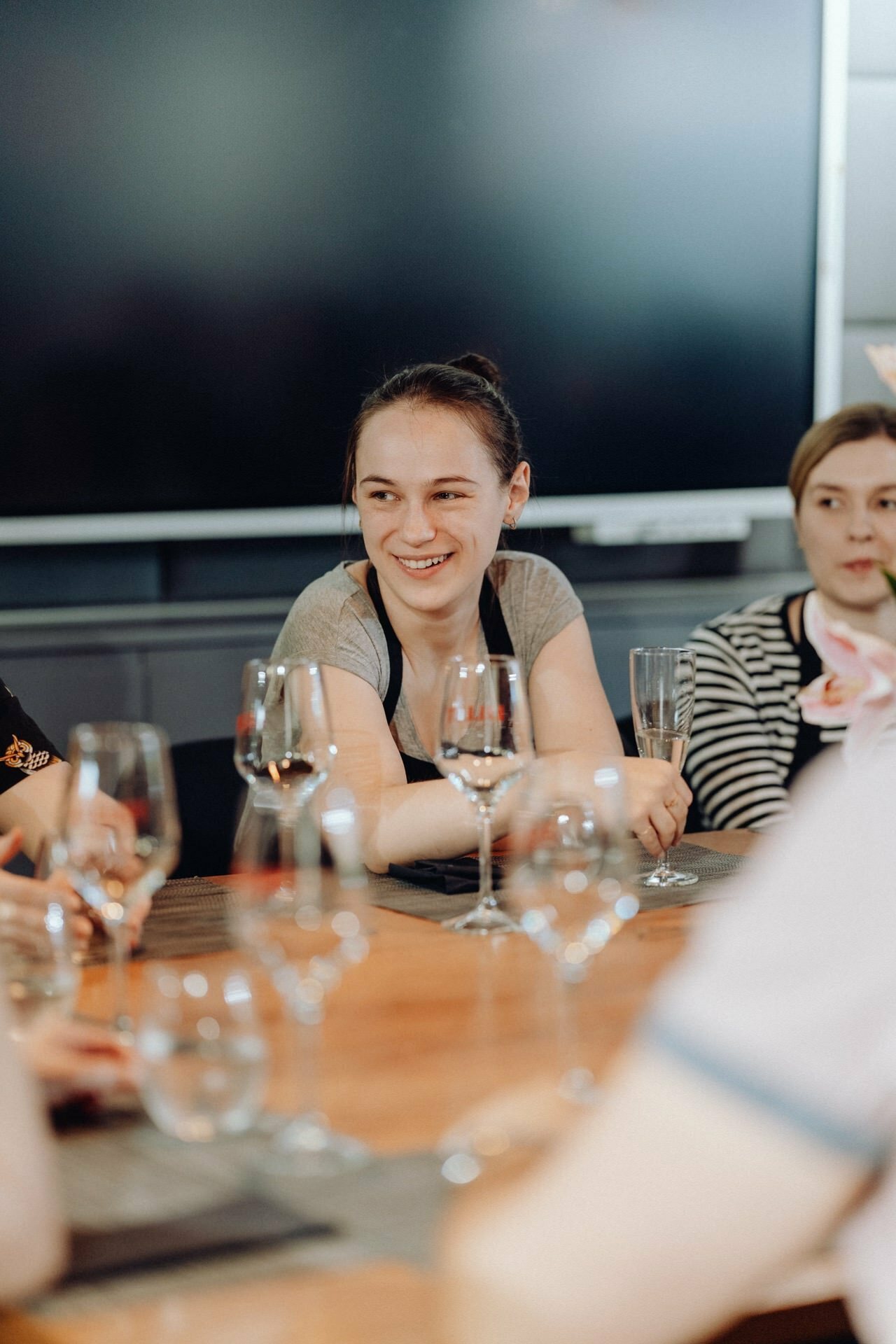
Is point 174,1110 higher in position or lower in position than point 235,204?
lower

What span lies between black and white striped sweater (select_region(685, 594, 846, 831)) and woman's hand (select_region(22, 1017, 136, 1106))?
1518 mm

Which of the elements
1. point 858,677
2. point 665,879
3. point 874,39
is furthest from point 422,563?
point 874,39

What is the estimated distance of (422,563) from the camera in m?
2.21

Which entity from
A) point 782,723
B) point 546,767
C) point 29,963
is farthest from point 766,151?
point 29,963

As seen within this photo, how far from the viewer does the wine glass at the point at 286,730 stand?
1555mm

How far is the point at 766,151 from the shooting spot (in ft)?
12.0

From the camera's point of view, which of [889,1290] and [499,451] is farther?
[499,451]

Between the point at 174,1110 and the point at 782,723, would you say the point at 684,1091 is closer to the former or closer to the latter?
the point at 174,1110

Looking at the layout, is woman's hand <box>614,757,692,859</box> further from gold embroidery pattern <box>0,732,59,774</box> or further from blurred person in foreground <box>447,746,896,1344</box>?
blurred person in foreground <box>447,746,896,1344</box>

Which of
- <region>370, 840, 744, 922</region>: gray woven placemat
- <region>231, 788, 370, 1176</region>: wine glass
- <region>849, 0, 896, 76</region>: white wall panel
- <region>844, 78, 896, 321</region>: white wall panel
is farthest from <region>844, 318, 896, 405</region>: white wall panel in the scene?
<region>231, 788, 370, 1176</region>: wine glass

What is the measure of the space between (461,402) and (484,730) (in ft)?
2.82

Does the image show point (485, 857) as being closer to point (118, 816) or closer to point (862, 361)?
point (118, 816)

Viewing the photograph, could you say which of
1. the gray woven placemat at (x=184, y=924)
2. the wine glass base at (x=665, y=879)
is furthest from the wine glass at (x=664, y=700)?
the gray woven placemat at (x=184, y=924)

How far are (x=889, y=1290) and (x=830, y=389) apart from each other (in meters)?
3.31
